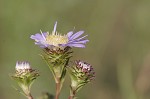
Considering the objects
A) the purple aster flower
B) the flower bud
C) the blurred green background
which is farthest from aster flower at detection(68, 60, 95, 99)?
the blurred green background

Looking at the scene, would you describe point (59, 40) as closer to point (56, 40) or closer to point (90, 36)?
point (56, 40)

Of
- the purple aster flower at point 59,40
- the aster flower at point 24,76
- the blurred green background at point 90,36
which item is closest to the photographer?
the purple aster flower at point 59,40

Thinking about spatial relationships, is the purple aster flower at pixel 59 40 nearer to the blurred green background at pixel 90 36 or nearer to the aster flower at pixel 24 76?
the aster flower at pixel 24 76

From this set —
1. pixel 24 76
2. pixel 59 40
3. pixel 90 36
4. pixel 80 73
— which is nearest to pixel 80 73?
pixel 80 73

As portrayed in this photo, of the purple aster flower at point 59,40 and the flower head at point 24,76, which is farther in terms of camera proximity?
the flower head at point 24,76

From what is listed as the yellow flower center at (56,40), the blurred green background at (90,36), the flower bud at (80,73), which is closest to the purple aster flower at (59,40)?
the yellow flower center at (56,40)

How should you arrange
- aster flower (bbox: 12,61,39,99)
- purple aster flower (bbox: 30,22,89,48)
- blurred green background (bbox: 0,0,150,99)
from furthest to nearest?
blurred green background (bbox: 0,0,150,99) < aster flower (bbox: 12,61,39,99) < purple aster flower (bbox: 30,22,89,48)

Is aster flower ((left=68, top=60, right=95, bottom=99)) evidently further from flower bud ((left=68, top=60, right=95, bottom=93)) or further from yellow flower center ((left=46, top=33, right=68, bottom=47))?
yellow flower center ((left=46, top=33, right=68, bottom=47))

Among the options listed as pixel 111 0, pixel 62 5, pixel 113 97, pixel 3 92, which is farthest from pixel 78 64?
pixel 111 0
